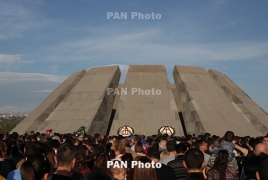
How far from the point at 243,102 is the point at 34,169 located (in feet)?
94.6

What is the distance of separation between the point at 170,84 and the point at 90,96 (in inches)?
255

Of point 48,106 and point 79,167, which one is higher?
point 48,106

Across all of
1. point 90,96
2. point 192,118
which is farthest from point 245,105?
point 90,96

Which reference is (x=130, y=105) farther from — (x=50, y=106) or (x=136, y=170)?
(x=136, y=170)

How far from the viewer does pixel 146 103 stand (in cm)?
2998

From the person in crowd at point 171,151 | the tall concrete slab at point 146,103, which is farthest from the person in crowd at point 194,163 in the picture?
the tall concrete slab at point 146,103

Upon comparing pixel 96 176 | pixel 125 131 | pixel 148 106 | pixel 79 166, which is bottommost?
pixel 96 176

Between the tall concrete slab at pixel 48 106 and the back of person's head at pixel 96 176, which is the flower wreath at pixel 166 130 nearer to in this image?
the tall concrete slab at pixel 48 106

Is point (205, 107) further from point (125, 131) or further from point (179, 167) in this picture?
point (179, 167)

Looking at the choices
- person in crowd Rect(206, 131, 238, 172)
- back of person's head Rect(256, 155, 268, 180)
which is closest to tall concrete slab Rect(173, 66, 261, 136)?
person in crowd Rect(206, 131, 238, 172)

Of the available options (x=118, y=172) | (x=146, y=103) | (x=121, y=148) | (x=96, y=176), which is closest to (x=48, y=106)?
(x=146, y=103)

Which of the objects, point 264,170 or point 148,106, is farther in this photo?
point 148,106

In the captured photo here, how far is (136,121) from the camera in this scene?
93.0ft

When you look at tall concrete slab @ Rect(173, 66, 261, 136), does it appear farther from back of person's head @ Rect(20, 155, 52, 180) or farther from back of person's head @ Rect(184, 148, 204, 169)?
back of person's head @ Rect(20, 155, 52, 180)
